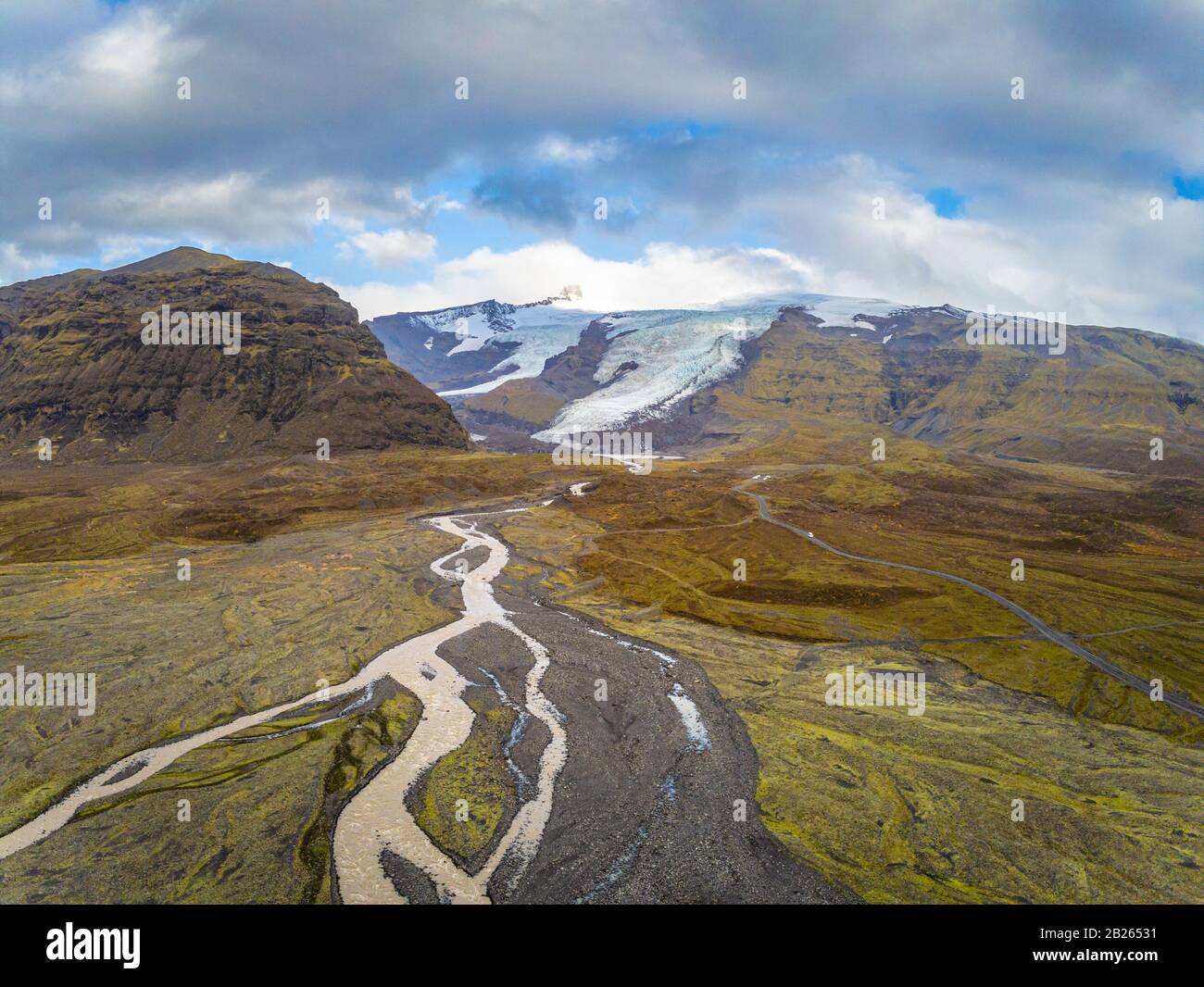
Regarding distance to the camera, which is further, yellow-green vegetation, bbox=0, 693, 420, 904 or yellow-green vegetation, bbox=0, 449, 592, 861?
yellow-green vegetation, bbox=0, 449, 592, 861

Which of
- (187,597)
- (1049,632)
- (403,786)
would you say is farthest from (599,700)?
(187,597)

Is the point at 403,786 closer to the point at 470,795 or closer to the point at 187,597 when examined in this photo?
the point at 470,795

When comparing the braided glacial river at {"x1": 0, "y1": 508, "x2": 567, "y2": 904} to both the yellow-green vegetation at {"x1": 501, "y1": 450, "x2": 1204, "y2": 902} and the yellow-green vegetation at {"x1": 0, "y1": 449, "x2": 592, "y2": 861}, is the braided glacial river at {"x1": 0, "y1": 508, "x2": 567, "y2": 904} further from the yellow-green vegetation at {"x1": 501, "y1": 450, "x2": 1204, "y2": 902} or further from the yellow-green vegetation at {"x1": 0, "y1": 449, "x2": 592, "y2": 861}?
the yellow-green vegetation at {"x1": 501, "y1": 450, "x2": 1204, "y2": 902}

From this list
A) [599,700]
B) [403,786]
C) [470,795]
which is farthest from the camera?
[599,700]

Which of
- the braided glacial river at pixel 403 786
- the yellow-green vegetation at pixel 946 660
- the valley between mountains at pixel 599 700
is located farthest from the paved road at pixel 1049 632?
the braided glacial river at pixel 403 786

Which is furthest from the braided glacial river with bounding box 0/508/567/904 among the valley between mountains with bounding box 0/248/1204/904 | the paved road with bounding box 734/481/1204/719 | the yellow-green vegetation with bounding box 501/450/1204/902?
the paved road with bounding box 734/481/1204/719

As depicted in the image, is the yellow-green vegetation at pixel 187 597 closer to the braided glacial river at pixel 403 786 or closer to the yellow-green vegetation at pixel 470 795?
the braided glacial river at pixel 403 786
